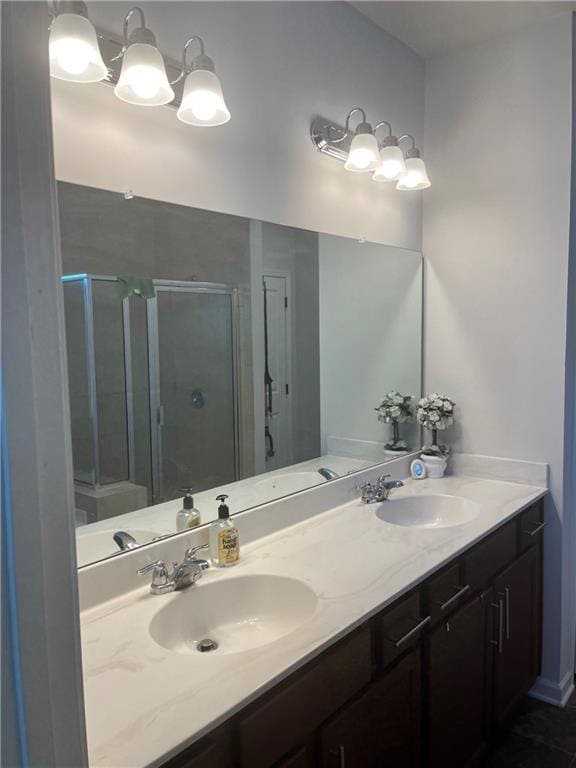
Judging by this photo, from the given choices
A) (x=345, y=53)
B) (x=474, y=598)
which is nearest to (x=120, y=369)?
(x=474, y=598)

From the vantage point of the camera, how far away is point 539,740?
2.14 m

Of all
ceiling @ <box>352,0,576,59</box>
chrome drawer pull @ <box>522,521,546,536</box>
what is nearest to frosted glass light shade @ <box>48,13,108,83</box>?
ceiling @ <box>352,0,576,59</box>

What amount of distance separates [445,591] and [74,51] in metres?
1.64

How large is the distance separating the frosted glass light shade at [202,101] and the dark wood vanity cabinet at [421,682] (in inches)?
51.8

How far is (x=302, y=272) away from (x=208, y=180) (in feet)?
1.74

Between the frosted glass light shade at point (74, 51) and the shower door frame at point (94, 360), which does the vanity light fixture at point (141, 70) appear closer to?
the frosted glass light shade at point (74, 51)

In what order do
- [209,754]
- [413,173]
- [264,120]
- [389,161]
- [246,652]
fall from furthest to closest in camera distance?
[413,173] < [389,161] < [264,120] < [246,652] < [209,754]

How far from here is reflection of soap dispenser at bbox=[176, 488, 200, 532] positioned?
5.19ft

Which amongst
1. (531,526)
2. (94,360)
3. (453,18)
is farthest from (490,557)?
(453,18)

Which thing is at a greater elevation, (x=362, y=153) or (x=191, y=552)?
(x=362, y=153)

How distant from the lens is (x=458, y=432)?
8.50ft

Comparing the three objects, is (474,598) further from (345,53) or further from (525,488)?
(345,53)

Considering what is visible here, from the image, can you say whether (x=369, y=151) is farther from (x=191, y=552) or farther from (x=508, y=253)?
(x=191, y=552)

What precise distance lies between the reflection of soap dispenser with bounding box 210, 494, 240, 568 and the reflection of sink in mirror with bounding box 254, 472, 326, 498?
0.30 meters
